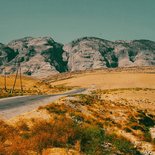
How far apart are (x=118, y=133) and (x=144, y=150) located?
335 cm

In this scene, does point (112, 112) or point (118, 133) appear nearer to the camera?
point (118, 133)

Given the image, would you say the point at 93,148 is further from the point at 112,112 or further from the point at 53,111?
the point at 112,112

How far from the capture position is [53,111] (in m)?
25.3

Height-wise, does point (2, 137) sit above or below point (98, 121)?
above

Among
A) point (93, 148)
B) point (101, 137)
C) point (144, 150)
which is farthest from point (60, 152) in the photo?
point (144, 150)

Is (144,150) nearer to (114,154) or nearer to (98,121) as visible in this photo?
(114,154)

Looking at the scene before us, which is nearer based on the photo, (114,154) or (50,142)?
(50,142)

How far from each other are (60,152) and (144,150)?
23.6ft

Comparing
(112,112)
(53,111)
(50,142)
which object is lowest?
(112,112)

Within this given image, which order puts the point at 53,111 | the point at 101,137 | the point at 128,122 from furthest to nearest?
the point at 128,122, the point at 53,111, the point at 101,137

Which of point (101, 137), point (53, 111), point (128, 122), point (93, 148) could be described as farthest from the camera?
point (128, 122)

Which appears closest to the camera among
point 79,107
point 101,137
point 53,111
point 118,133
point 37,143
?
point 37,143

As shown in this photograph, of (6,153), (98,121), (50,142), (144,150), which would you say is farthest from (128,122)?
(6,153)

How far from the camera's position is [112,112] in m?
31.8
